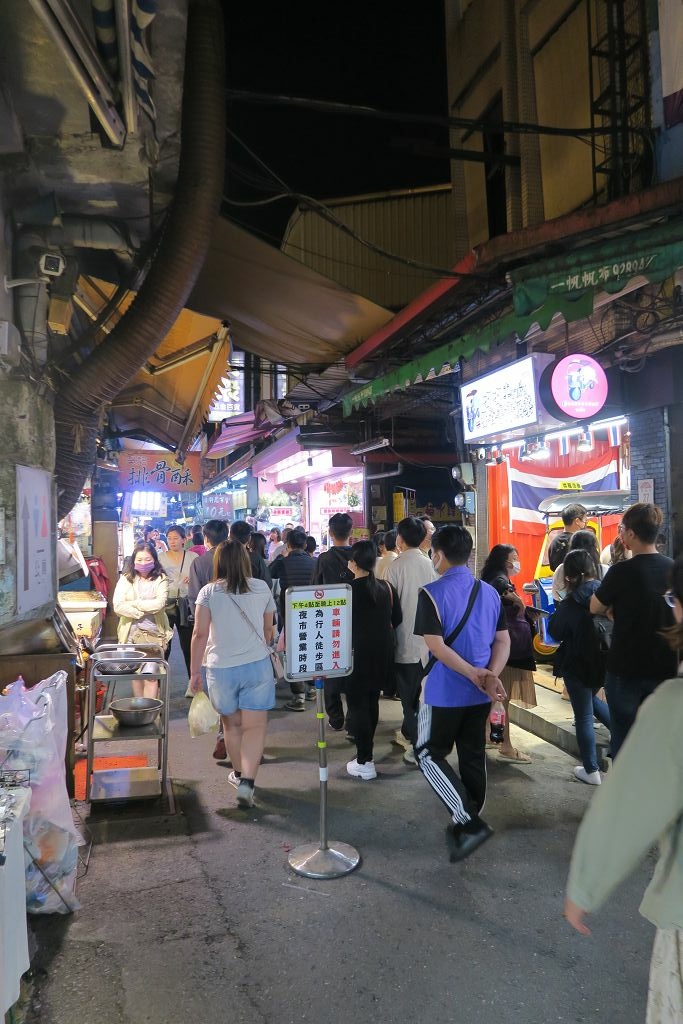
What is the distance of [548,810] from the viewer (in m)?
4.72

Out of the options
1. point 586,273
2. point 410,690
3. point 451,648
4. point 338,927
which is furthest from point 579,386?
point 338,927

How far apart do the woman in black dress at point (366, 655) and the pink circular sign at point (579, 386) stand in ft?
9.41

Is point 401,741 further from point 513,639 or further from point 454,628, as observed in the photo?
point 454,628

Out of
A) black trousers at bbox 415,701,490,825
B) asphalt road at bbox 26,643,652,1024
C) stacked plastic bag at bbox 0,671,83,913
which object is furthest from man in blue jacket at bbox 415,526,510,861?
stacked plastic bag at bbox 0,671,83,913

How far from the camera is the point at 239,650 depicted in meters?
4.79

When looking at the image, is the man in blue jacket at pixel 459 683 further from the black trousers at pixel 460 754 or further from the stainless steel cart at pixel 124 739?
the stainless steel cart at pixel 124 739

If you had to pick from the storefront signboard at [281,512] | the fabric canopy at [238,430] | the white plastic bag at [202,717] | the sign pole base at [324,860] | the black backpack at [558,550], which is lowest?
the sign pole base at [324,860]

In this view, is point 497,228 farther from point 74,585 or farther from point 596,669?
point 74,585

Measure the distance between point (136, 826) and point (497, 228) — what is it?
9.63 m

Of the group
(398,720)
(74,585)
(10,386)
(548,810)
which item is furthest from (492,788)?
(74,585)

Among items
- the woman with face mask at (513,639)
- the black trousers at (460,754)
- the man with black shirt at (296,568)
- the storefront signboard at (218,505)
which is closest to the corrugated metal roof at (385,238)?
the man with black shirt at (296,568)

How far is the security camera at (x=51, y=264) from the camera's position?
462cm

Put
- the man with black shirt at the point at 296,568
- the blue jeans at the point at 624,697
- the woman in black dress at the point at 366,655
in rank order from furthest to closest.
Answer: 1. the man with black shirt at the point at 296,568
2. the woman in black dress at the point at 366,655
3. the blue jeans at the point at 624,697

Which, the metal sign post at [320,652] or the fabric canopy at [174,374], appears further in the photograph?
the fabric canopy at [174,374]
